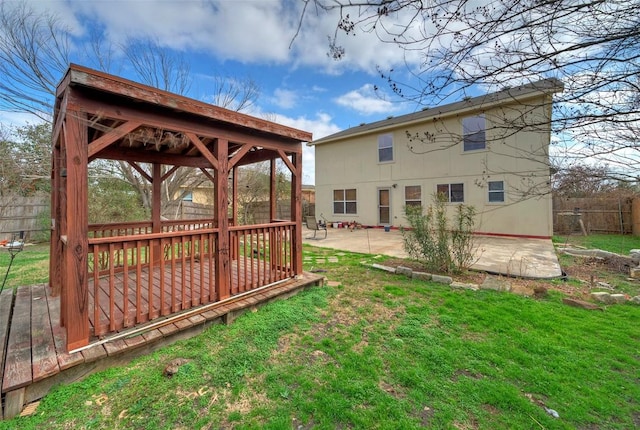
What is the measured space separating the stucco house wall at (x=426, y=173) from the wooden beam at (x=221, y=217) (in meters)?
6.45

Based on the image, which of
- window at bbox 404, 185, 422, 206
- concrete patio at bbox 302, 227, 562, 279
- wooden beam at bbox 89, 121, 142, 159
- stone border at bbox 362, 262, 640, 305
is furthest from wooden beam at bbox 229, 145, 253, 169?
window at bbox 404, 185, 422, 206

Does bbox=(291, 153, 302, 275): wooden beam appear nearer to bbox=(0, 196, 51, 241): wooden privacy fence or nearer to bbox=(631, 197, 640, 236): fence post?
bbox=(0, 196, 51, 241): wooden privacy fence

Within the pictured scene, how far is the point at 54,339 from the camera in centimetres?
244

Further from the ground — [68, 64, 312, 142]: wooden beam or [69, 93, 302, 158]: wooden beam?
[68, 64, 312, 142]: wooden beam

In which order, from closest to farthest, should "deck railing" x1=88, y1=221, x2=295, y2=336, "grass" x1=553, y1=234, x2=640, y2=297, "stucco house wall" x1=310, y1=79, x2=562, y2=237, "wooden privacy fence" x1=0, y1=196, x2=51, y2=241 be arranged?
"deck railing" x1=88, y1=221, x2=295, y2=336 < "grass" x1=553, y1=234, x2=640, y2=297 < "wooden privacy fence" x1=0, y1=196, x2=51, y2=241 < "stucco house wall" x1=310, y1=79, x2=562, y2=237

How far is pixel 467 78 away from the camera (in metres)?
2.08

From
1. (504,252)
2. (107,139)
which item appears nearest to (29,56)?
(107,139)

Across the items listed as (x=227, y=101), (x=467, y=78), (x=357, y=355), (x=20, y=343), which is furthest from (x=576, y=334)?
(x=227, y=101)

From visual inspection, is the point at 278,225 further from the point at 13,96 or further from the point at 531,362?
the point at 13,96

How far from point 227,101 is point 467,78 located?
1050cm

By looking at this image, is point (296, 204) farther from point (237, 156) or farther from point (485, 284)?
point (485, 284)

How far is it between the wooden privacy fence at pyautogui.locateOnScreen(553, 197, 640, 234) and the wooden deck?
45.0 ft

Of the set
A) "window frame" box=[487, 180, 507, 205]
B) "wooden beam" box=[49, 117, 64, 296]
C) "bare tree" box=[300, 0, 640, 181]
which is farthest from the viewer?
"window frame" box=[487, 180, 507, 205]

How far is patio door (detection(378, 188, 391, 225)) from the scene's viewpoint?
1304cm
